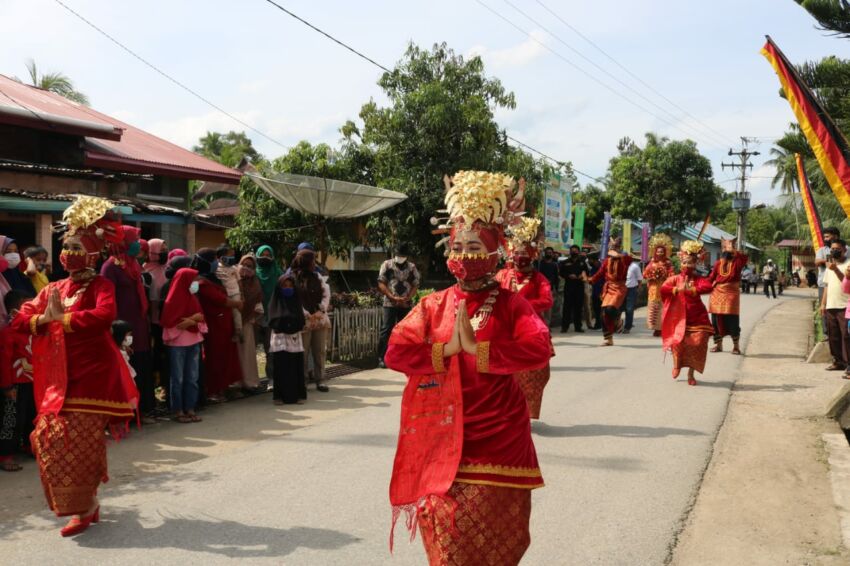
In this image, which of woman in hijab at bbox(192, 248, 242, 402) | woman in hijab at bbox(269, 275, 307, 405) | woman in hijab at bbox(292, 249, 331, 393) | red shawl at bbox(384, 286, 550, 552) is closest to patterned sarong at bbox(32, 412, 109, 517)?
red shawl at bbox(384, 286, 550, 552)

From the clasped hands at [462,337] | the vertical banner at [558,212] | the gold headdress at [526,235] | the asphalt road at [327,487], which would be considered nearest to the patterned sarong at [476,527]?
the clasped hands at [462,337]

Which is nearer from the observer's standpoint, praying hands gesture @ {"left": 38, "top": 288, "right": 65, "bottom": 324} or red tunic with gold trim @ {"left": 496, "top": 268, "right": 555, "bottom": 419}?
praying hands gesture @ {"left": 38, "top": 288, "right": 65, "bottom": 324}

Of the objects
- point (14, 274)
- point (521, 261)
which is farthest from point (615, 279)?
point (14, 274)

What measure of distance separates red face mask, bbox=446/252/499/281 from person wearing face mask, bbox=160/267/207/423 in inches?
194

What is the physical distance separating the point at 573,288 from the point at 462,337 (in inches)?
584

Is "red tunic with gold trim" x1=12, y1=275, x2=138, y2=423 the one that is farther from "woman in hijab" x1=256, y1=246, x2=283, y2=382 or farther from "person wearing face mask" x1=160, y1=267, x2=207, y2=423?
"woman in hijab" x1=256, y1=246, x2=283, y2=382

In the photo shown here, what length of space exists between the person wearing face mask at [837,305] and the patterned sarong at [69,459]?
965cm

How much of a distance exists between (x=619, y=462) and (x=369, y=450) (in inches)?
86.0

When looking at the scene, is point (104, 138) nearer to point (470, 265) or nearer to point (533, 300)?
point (533, 300)

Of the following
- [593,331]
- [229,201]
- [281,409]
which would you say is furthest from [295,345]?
[229,201]

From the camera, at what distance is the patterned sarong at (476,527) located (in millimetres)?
3393

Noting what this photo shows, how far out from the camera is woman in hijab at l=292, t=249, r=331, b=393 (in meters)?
9.69

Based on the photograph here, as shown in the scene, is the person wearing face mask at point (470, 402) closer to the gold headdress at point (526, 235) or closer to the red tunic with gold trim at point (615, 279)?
the gold headdress at point (526, 235)

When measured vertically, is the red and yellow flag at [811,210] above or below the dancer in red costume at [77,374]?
above
